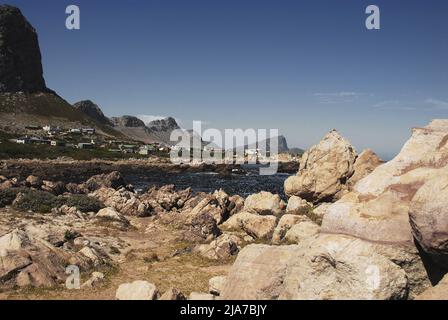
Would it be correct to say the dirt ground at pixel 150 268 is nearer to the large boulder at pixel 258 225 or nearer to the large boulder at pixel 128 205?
the large boulder at pixel 258 225

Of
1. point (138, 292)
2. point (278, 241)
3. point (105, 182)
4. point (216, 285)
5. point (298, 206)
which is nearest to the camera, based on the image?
point (138, 292)

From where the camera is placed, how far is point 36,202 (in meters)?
44.6

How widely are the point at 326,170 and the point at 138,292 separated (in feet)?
93.8

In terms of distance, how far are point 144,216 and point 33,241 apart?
2358 centimetres

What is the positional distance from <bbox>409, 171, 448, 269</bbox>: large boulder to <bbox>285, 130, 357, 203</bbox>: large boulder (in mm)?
26670

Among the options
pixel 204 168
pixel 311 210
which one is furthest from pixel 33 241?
pixel 204 168

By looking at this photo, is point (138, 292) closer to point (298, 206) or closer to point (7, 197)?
point (298, 206)

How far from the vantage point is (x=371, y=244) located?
14664mm

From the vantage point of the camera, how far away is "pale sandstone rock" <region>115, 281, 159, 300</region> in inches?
655

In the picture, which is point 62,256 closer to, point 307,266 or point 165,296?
point 165,296

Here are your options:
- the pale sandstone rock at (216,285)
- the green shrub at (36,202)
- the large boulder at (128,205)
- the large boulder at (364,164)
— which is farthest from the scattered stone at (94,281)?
the large boulder at (364,164)

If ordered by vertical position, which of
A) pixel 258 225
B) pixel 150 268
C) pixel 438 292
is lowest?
pixel 150 268

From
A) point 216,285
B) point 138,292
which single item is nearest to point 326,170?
point 216,285

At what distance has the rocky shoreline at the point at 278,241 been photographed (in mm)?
13547
